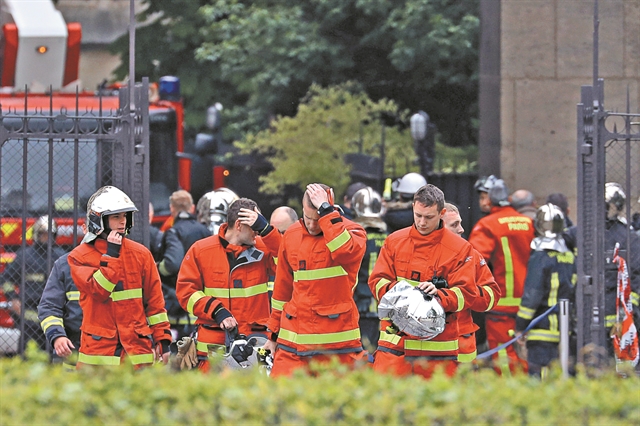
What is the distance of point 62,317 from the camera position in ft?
25.5

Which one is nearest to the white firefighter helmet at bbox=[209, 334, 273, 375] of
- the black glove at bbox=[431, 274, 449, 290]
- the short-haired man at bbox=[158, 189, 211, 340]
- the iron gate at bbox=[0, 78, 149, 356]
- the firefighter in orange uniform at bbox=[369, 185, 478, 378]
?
the firefighter in orange uniform at bbox=[369, 185, 478, 378]

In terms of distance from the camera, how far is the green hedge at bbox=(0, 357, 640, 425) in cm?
436

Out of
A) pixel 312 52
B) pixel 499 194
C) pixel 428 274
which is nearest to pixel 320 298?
pixel 428 274

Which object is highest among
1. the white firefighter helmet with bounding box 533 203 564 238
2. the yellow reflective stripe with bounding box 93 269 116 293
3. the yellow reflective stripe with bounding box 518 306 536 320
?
the white firefighter helmet with bounding box 533 203 564 238

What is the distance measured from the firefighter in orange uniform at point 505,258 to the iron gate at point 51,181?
138 inches

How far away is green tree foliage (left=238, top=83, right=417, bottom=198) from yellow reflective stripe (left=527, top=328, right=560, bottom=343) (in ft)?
33.4

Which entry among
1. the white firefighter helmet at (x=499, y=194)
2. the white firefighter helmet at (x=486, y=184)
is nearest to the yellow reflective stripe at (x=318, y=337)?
the white firefighter helmet at (x=499, y=194)

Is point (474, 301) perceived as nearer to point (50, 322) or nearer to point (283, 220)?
point (283, 220)

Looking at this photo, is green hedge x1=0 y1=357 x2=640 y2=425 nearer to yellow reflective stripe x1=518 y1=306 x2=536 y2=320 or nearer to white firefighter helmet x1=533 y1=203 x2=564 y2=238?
yellow reflective stripe x1=518 y1=306 x2=536 y2=320

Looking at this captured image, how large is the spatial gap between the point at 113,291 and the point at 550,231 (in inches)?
166

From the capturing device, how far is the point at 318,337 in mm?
7195

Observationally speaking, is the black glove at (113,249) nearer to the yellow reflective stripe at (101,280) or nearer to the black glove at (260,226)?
the yellow reflective stripe at (101,280)

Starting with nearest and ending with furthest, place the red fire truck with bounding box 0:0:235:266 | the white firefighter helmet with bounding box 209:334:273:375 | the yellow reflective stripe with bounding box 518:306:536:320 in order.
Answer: the white firefighter helmet with bounding box 209:334:273:375, the yellow reflective stripe with bounding box 518:306:536:320, the red fire truck with bounding box 0:0:235:266

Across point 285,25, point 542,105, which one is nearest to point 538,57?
point 542,105
